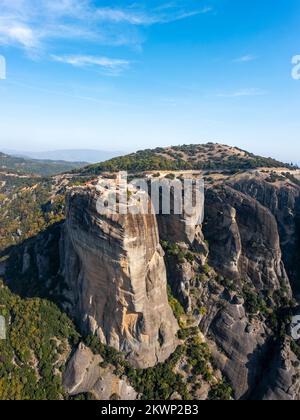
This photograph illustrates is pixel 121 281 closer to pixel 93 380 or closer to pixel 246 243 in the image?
pixel 93 380

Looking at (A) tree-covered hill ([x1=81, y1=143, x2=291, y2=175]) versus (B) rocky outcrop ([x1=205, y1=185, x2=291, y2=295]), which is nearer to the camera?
(B) rocky outcrop ([x1=205, y1=185, x2=291, y2=295])

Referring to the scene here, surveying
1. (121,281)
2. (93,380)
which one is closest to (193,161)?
(121,281)

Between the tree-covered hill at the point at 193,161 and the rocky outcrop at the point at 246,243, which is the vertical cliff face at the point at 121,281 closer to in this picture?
the rocky outcrop at the point at 246,243

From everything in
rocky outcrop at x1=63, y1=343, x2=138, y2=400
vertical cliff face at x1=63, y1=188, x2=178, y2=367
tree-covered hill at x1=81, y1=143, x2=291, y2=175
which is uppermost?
tree-covered hill at x1=81, y1=143, x2=291, y2=175

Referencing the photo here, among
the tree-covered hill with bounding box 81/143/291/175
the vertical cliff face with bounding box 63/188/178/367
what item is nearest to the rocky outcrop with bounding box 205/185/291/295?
the vertical cliff face with bounding box 63/188/178/367

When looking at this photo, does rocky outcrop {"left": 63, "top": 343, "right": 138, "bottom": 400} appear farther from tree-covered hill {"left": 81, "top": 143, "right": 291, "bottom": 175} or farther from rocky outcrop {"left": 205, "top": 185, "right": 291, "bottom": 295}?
tree-covered hill {"left": 81, "top": 143, "right": 291, "bottom": 175}
